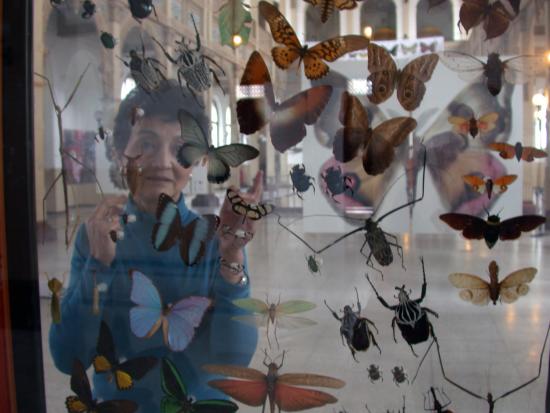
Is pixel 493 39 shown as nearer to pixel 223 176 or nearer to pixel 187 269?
pixel 223 176

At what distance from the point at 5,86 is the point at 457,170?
1.13 m

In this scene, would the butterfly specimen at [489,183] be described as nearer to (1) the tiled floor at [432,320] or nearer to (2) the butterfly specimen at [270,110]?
(1) the tiled floor at [432,320]

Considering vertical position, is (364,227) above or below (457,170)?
below

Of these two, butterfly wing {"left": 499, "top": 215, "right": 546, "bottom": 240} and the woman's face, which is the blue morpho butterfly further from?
butterfly wing {"left": 499, "top": 215, "right": 546, "bottom": 240}

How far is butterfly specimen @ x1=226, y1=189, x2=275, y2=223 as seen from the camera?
140cm

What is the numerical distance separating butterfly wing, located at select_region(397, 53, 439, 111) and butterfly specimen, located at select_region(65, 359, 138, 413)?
105cm

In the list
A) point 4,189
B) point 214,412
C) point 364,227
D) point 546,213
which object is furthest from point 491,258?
point 4,189

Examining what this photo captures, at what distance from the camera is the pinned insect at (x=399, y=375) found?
137 centimetres

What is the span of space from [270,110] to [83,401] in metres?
0.91

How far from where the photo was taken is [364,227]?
4.51 ft

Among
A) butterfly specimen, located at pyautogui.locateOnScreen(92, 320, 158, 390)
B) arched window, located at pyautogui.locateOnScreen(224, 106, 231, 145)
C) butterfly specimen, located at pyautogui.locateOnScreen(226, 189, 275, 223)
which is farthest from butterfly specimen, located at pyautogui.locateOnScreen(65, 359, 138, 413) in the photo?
arched window, located at pyautogui.locateOnScreen(224, 106, 231, 145)

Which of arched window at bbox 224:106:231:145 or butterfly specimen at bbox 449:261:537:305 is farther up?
arched window at bbox 224:106:231:145

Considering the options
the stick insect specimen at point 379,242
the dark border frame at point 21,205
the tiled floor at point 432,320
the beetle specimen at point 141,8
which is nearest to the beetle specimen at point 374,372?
the tiled floor at point 432,320

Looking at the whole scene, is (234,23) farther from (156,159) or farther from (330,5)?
(156,159)
